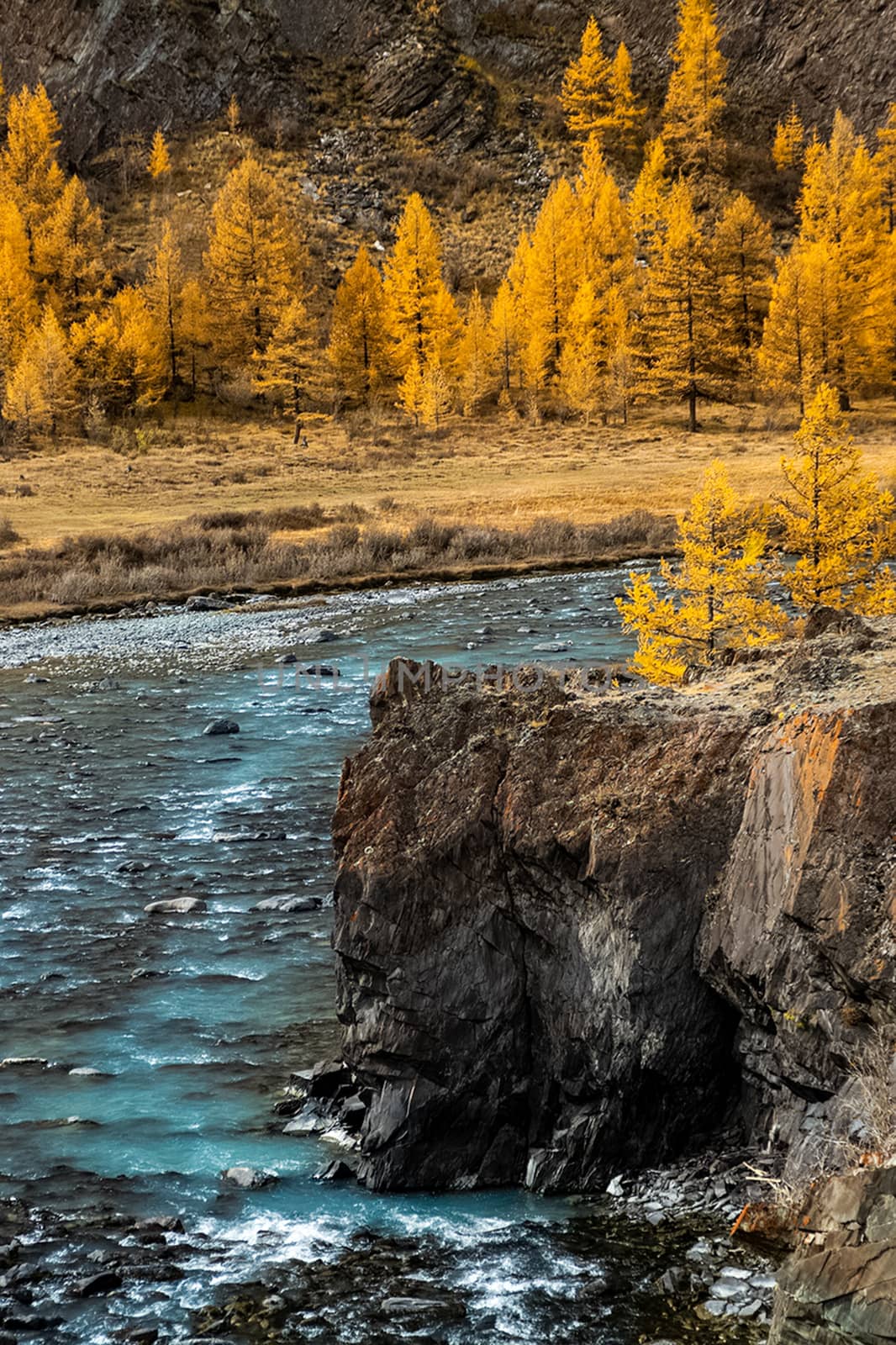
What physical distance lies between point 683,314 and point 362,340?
1736 centimetres

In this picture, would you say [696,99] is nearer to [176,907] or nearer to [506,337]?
[506,337]

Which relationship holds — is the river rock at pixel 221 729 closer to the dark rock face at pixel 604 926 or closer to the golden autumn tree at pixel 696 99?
the dark rock face at pixel 604 926

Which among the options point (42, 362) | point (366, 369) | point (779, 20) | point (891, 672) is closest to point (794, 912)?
point (891, 672)

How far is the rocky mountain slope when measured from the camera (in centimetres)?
11675

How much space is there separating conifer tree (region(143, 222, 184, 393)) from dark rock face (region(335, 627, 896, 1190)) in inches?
2719

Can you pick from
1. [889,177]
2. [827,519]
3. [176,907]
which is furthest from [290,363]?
[176,907]

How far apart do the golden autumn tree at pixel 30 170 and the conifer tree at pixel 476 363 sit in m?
28.4

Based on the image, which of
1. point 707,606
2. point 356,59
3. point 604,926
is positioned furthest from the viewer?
point 356,59

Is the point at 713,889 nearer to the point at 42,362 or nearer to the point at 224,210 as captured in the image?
the point at 42,362

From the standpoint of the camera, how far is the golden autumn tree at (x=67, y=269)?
78812 millimetres

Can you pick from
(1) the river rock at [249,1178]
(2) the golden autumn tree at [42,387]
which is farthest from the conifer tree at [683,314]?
(1) the river rock at [249,1178]

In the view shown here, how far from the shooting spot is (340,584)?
37.8 m

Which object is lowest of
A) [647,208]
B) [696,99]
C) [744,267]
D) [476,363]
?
[476,363]

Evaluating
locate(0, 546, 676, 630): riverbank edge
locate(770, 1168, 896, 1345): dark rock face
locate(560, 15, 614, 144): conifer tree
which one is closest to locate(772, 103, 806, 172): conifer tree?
locate(560, 15, 614, 144): conifer tree
